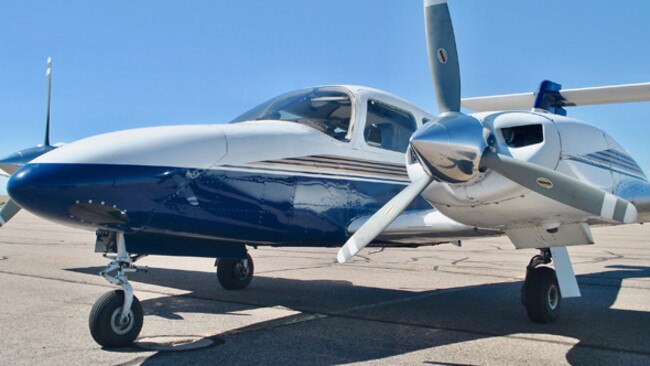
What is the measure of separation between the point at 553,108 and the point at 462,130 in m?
5.16

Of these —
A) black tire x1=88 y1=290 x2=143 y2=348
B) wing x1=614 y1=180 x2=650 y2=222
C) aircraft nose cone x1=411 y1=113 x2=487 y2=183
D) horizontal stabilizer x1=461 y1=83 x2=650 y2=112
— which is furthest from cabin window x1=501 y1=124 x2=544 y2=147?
black tire x1=88 y1=290 x2=143 y2=348

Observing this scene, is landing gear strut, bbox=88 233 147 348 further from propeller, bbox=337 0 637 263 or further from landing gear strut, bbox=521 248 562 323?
landing gear strut, bbox=521 248 562 323

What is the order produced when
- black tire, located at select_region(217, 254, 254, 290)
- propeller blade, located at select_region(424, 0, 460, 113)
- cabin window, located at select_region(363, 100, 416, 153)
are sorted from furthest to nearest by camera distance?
black tire, located at select_region(217, 254, 254, 290)
cabin window, located at select_region(363, 100, 416, 153)
propeller blade, located at select_region(424, 0, 460, 113)

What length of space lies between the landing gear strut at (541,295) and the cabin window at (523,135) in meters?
2.02

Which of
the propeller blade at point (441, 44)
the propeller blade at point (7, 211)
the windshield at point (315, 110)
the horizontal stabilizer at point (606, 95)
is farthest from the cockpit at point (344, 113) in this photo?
the propeller blade at point (7, 211)

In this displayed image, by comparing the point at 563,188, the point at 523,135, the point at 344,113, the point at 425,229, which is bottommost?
the point at 425,229

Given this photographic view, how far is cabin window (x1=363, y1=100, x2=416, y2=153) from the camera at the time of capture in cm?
765

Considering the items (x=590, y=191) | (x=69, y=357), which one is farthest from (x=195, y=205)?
(x=590, y=191)

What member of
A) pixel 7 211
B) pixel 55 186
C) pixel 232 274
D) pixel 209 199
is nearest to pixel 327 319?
pixel 209 199

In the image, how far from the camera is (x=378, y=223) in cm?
550

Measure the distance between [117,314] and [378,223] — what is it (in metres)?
2.67

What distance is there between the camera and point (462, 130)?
5188mm

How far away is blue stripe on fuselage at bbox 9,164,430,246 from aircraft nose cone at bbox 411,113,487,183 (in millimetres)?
2116

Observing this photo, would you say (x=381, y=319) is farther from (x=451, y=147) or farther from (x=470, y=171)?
(x=451, y=147)
